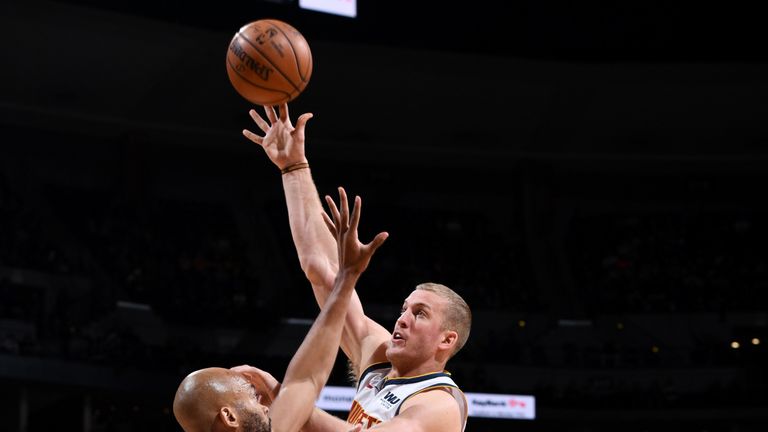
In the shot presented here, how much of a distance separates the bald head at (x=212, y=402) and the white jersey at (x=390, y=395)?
2.54ft

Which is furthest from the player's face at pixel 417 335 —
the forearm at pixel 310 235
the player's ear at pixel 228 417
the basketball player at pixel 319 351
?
the player's ear at pixel 228 417

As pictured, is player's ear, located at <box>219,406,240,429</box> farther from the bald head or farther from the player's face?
the player's face

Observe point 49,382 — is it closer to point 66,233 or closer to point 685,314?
point 66,233

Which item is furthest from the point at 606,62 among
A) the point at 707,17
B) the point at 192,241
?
the point at 192,241

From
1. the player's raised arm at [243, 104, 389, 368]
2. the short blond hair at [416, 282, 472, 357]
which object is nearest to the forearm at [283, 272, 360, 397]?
the short blond hair at [416, 282, 472, 357]

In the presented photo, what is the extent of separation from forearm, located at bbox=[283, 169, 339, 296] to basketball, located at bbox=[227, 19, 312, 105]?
37cm

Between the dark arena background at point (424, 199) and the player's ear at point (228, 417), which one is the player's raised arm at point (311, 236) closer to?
the player's ear at point (228, 417)

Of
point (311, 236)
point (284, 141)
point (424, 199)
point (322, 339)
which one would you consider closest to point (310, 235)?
point (311, 236)

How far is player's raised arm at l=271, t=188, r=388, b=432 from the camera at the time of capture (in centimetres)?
326

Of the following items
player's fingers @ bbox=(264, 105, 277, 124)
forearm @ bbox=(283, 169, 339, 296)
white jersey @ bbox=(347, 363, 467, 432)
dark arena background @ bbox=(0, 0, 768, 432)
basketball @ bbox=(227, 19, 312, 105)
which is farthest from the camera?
dark arena background @ bbox=(0, 0, 768, 432)

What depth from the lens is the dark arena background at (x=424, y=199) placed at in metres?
16.0

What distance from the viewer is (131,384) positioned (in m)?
14.7

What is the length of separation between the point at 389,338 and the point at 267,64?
1.30 meters

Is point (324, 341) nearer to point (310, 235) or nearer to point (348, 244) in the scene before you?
point (348, 244)
